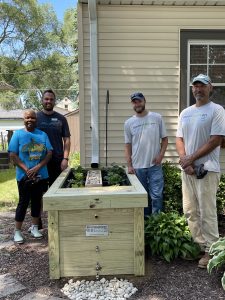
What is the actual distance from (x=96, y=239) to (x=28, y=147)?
1.50 metres

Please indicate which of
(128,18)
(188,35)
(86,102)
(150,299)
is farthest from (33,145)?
(188,35)

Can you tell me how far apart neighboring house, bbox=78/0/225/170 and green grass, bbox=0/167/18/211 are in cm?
196

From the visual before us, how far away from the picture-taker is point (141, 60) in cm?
574

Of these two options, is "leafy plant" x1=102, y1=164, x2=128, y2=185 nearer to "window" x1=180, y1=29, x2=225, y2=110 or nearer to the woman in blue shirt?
the woman in blue shirt

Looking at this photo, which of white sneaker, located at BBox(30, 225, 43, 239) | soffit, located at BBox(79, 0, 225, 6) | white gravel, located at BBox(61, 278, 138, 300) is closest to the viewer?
white gravel, located at BBox(61, 278, 138, 300)

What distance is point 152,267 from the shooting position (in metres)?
3.67

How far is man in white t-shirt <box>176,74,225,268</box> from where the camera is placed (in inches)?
135

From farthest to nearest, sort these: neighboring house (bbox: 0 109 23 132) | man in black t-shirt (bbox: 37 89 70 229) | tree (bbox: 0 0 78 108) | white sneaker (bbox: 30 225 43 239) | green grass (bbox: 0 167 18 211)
Answer: neighboring house (bbox: 0 109 23 132) < tree (bbox: 0 0 78 108) < green grass (bbox: 0 167 18 211) < man in black t-shirt (bbox: 37 89 70 229) < white sneaker (bbox: 30 225 43 239)

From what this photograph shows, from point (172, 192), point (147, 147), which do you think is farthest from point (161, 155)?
point (172, 192)

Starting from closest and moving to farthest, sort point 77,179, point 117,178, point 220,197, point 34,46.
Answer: point 117,178, point 77,179, point 220,197, point 34,46

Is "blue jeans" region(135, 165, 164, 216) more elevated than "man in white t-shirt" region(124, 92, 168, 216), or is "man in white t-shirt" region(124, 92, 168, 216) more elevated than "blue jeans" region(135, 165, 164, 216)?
"man in white t-shirt" region(124, 92, 168, 216)

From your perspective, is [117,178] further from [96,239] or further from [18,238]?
[18,238]

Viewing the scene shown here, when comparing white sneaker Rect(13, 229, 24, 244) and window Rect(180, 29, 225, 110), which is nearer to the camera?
white sneaker Rect(13, 229, 24, 244)

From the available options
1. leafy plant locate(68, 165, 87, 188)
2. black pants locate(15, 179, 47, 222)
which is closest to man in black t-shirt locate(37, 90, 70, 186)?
leafy plant locate(68, 165, 87, 188)
